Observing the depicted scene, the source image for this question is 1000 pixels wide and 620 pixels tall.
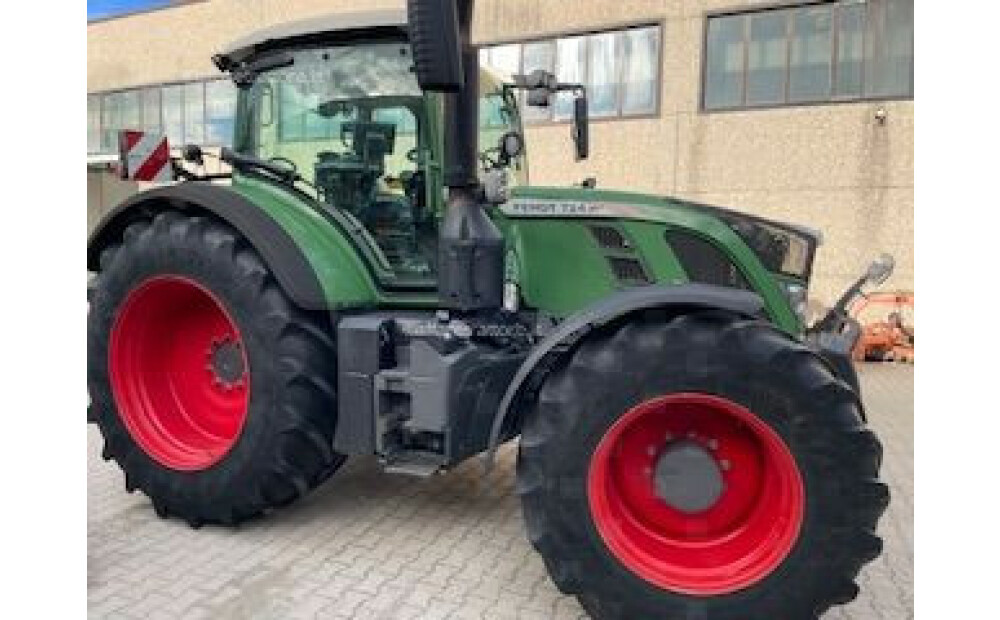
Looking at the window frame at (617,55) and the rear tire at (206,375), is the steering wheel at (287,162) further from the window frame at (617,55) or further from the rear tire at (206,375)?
the window frame at (617,55)

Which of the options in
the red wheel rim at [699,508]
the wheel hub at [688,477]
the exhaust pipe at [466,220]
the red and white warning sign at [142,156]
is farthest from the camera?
the red and white warning sign at [142,156]

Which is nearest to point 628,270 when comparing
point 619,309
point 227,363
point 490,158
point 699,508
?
point 619,309

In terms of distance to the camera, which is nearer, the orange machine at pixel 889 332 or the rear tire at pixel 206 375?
the rear tire at pixel 206 375

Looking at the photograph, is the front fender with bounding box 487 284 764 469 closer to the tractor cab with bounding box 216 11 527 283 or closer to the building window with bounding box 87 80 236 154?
the tractor cab with bounding box 216 11 527 283

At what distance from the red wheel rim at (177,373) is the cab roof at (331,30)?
139 centimetres

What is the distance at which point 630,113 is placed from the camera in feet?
41.4

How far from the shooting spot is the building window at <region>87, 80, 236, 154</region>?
1672 centimetres

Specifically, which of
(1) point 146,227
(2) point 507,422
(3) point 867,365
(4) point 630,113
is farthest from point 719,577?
(4) point 630,113

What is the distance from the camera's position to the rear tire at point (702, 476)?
2.55 m

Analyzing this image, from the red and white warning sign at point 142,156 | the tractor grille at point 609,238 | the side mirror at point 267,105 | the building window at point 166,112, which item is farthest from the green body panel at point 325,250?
the building window at point 166,112

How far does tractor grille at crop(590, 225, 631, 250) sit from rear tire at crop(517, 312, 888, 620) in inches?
30.7

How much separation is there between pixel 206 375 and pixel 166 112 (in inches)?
631

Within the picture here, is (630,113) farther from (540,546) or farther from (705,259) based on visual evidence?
(540,546)

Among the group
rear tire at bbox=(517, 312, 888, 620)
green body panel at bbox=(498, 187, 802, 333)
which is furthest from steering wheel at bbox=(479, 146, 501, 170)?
rear tire at bbox=(517, 312, 888, 620)
